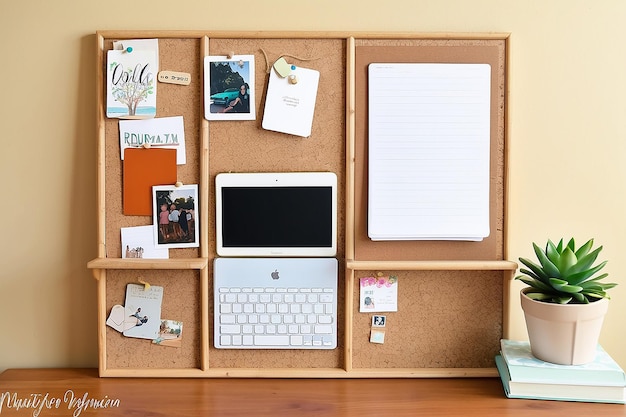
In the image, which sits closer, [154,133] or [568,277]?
[568,277]

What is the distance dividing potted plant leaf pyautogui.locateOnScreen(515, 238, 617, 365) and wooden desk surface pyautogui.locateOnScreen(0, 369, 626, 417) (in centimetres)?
10

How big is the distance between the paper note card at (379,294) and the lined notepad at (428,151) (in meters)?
0.10

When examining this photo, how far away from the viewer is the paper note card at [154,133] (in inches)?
48.6

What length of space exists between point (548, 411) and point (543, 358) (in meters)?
0.10

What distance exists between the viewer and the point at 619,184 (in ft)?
4.13

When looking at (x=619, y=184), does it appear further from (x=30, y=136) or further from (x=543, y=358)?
(x=30, y=136)

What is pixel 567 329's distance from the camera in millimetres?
1098

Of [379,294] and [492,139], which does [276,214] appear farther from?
[492,139]

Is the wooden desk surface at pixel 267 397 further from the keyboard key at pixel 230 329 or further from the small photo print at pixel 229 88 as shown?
the small photo print at pixel 229 88

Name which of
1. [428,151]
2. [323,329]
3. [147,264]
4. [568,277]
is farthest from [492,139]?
[147,264]

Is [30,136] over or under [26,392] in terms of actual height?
over

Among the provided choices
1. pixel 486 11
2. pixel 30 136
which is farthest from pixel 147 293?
pixel 486 11

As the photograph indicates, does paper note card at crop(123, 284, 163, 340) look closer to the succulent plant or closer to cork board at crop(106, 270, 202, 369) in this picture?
cork board at crop(106, 270, 202, 369)

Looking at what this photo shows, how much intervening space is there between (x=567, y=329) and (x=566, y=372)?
3.3 inches
